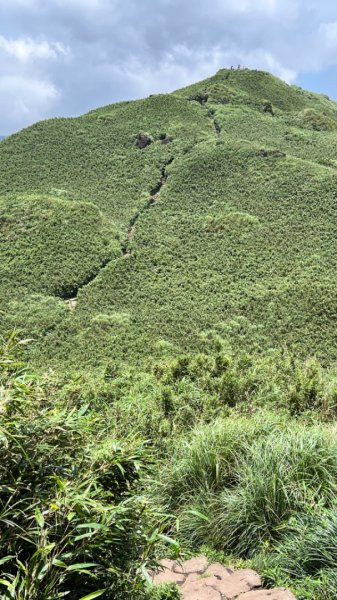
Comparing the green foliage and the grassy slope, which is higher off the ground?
the grassy slope

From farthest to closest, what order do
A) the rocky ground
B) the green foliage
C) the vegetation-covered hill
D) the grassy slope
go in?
the grassy slope
the rocky ground
the vegetation-covered hill
the green foliage

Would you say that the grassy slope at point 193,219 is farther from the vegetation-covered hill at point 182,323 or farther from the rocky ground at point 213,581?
the rocky ground at point 213,581

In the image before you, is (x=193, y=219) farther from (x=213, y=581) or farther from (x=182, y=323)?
(x=213, y=581)

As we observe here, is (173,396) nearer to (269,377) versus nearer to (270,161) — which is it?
(269,377)

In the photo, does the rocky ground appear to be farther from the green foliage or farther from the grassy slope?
the grassy slope

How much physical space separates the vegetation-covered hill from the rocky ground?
21 cm

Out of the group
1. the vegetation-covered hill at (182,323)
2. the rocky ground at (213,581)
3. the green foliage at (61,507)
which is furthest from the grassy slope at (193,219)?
the green foliage at (61,507)

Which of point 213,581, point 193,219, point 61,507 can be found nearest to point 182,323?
point 193,219

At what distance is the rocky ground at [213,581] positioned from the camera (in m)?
3.58

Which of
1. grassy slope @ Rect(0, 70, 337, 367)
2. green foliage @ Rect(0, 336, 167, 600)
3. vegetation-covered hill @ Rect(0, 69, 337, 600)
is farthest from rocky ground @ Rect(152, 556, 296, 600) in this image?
grassy slope @ Rect(0, 70, 337, 367)

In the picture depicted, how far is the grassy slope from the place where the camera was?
28.4m

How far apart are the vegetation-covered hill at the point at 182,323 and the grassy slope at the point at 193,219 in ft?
0.64

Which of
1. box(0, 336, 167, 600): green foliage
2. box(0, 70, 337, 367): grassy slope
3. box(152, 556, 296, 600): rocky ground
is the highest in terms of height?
box(0, 70, 337, 367): grassy slope

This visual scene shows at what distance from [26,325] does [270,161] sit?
115 feet
